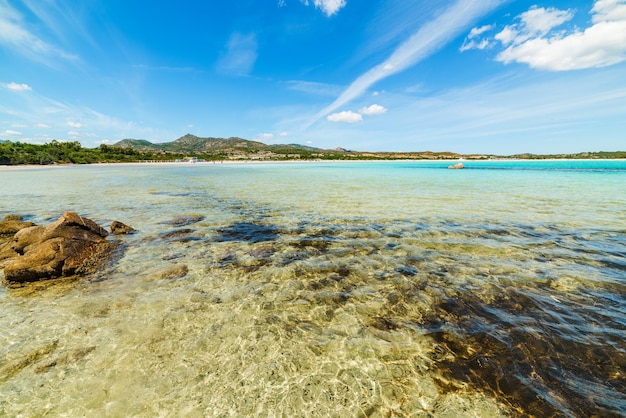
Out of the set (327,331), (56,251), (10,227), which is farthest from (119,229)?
(327,331)

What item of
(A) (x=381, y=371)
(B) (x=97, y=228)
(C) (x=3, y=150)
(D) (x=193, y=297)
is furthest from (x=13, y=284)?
(C) (x=3, y=150)

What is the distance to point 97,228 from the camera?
33.8 feet

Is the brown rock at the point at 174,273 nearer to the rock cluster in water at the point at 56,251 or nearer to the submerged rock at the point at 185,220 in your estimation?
the rock cluster in water at the point at 56,251

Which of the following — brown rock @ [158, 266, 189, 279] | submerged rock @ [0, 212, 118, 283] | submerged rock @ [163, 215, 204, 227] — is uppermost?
submerged rock @ [0, 212, 118, 283]

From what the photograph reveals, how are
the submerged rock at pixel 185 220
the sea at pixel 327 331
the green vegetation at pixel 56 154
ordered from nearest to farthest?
the sea at pixel 327 331 → the submerged rock at pixel 185 220 → the green vegetation at pixel 56 154

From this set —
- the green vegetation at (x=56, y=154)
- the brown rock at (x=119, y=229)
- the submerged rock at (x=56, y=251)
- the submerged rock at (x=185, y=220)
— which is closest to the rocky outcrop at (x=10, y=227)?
the submerged rock at (x=56, y=251)

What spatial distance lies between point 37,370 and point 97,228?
775cm

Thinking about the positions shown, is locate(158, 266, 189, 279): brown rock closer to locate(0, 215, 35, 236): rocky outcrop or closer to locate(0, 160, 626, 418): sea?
locate(0, 160, 626, 418): sea

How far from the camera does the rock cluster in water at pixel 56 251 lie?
23.1 ft

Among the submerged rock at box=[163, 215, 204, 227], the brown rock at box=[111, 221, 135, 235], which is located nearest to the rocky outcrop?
the brown rock at box=[111, 221, 135, 235]

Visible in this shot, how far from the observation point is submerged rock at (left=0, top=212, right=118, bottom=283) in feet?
23.1

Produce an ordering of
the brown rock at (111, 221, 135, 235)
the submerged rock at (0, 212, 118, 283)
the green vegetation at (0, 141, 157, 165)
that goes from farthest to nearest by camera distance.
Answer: the green vegetation at (0, 141, 157, 165)
the brown rock at (111, 221, 135, 235)
the submerged rock at (0, 212, 118, 283)

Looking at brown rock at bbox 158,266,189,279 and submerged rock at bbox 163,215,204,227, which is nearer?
brown rock at bbox 158,266,189,279

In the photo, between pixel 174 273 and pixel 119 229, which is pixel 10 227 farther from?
pixel 174 273
